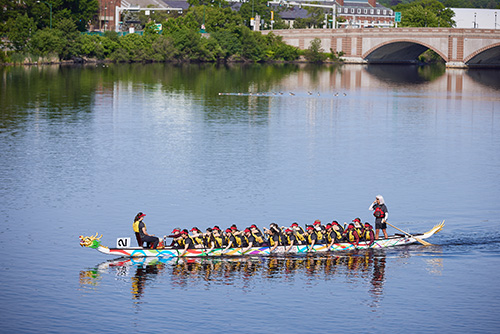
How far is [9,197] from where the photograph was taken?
45406mm

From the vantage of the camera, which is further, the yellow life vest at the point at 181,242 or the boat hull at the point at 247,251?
the yellow life vest at the point at 181,242

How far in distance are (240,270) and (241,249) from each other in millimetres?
1633

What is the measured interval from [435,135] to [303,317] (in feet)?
153

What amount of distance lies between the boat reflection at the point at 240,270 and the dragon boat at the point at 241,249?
277mm

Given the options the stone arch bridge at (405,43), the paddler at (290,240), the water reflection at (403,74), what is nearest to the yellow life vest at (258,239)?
the paddler at (290,240)

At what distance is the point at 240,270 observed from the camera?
35.0 metres

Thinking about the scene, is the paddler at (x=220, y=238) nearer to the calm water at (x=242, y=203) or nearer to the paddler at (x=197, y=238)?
the paddler at (x=197, y=238)

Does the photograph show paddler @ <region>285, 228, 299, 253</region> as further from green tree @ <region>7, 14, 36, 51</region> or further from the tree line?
green tree @ <region>7, 14, 36, 51</region>

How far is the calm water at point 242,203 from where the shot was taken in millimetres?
30703

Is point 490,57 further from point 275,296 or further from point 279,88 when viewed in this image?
point 275,296

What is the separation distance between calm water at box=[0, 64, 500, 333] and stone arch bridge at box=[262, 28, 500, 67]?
6862 cm

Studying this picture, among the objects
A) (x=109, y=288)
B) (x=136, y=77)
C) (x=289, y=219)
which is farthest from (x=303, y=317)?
(x=136, y=77)

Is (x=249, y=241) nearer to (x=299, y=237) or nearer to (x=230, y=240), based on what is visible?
(x=230, y=240)

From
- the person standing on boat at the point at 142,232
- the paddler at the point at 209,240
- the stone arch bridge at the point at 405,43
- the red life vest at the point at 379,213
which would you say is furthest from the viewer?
the stone arch bridge at the point at 405,43
